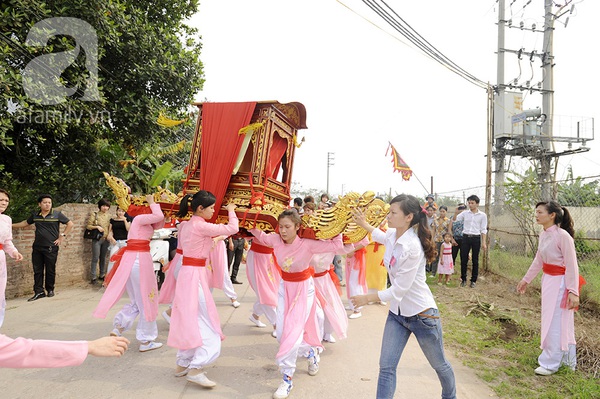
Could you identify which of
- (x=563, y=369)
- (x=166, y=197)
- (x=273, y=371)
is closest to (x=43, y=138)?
(x=166, y=197)

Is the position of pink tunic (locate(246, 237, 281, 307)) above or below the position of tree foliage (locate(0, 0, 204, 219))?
below

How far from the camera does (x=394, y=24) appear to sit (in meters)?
5.77

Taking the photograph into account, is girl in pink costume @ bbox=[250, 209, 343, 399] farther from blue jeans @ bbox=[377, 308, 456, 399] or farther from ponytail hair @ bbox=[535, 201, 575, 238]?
ponytail hair @ bbox=[535, 201, 575, 238]

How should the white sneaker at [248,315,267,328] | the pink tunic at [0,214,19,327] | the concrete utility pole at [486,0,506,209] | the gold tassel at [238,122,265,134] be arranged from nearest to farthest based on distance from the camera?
the gold tassel at [238,122,265,134] < the pink tunic at [0,214,19,327] < the white sneaker at [248,315,267,328] < the concrete utility pole at [486,0,506,209]

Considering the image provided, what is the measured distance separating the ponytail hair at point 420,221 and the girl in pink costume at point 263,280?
2.50 metres

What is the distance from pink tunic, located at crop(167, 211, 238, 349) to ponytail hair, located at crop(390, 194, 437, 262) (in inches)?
65.1

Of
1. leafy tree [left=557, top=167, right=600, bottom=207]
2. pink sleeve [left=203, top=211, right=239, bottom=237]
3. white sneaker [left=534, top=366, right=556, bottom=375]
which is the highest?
leafy tree [left=557, top=167, right=600, bottom=207]

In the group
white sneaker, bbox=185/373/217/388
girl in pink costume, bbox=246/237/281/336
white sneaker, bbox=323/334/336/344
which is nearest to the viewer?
white sneaker, bbox=185/373/217/388

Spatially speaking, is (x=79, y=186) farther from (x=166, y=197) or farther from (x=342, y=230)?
(x=342, y=230)

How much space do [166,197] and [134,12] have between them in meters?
4.94

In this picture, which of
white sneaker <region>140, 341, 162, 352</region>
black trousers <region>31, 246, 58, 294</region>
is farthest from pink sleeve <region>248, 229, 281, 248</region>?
black trousers <region>31, 246, 58, 294</region>

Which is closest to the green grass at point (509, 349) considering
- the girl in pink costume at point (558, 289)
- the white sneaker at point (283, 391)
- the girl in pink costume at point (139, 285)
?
the girl in pink costume at point (558, 289)

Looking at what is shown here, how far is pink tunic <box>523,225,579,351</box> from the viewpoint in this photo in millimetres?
3551

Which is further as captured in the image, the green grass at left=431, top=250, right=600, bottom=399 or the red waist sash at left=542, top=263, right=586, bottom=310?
the red waist sash at left=542, top=263, right=586, bottom=310
